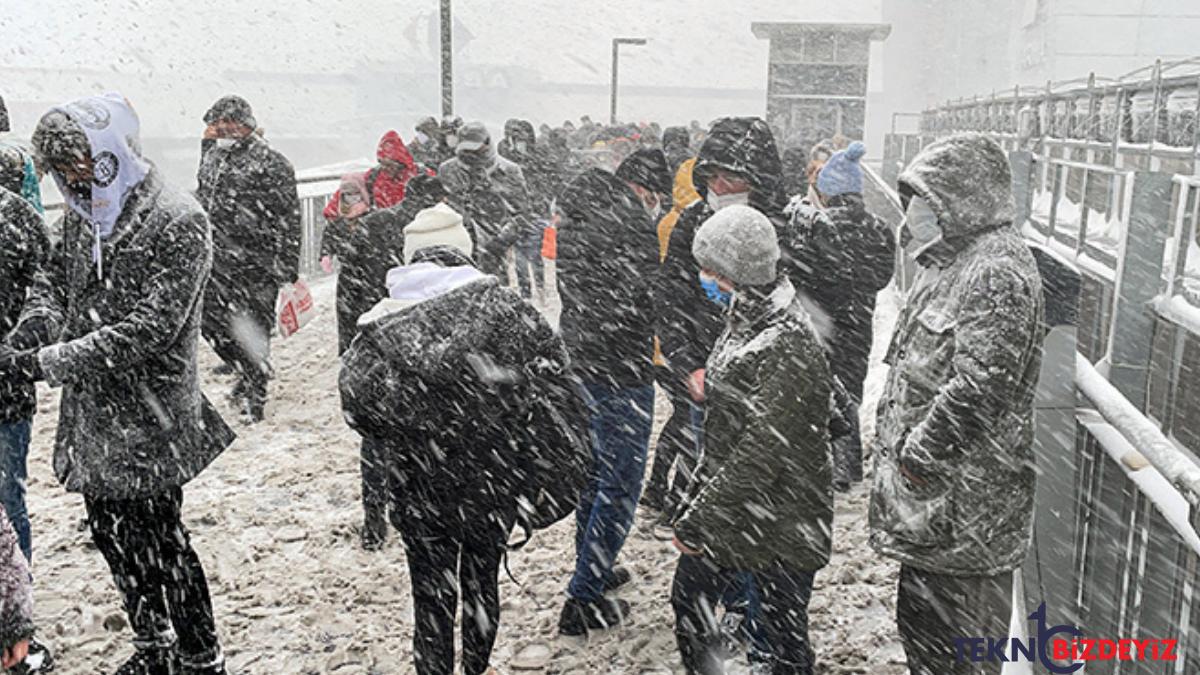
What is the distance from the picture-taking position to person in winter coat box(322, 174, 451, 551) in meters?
5.73

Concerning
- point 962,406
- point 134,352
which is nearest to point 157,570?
point 134,352

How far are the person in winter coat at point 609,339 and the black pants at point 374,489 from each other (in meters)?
1.24

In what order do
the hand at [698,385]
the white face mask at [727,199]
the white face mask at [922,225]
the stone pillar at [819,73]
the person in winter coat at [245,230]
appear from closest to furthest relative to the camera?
the white face mask at [922,225], the hand at [698,385], the white face mask at [727,199], the person in winter coat at [245,230], the stone pillar at [819,73]

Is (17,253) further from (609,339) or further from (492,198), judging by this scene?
(492,198)

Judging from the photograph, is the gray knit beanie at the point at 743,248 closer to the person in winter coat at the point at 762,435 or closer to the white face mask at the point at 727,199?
the person in winter coat at the point at 762,435

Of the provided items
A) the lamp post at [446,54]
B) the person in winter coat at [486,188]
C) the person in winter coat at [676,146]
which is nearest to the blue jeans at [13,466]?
the person in winter coat at [486,188]

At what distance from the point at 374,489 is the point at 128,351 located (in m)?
2.39

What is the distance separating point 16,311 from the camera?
4.25 meters

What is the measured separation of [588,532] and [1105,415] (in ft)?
8.24

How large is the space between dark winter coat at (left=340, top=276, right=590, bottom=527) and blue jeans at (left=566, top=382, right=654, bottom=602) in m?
1.13

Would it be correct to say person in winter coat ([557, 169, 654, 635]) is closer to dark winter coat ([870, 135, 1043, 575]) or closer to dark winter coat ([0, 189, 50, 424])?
dark winter coat ([870, 135, 1043, 575])

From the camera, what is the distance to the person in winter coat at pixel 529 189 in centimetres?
1329

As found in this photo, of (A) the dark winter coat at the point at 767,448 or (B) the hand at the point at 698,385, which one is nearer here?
(A) the dark winter coat at the point at 767,448

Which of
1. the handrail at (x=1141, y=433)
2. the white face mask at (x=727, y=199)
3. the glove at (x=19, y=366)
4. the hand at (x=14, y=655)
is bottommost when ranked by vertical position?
the hand at (x=14, y=655)
